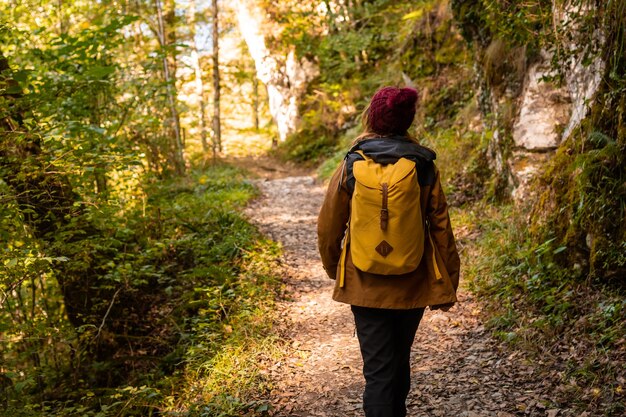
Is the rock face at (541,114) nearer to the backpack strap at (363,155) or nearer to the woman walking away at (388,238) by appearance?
the woman walking away at (388,238)

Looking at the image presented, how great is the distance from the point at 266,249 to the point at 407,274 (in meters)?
5.18

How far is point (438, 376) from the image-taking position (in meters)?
4.48

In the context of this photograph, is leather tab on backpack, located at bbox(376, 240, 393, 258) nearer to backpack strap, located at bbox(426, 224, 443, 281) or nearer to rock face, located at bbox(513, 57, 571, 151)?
backpack strap, located at bbox(426, 224, 443, 281)

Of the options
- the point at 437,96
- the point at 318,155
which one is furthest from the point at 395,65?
the point at 318,155

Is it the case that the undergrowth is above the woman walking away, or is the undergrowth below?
below

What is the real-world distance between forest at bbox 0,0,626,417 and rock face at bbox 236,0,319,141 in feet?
32.2

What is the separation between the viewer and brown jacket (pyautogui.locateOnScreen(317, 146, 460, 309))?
282cm

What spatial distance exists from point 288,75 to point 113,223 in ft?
49.7

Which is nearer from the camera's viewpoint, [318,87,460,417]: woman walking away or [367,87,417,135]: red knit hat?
[318,87,460,417]: woman walking away

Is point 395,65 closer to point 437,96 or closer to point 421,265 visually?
point 437,96

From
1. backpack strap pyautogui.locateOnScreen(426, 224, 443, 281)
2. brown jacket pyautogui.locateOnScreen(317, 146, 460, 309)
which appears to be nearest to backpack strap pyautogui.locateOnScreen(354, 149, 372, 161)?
brown jacket pyautogui.locateOnScreen(317, 146, 460, 309)

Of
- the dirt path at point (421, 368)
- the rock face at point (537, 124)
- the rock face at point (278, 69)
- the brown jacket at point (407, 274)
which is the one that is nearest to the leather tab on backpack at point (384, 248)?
the brown jacket at point (407, 274)

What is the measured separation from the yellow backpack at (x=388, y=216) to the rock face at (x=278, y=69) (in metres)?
16.9

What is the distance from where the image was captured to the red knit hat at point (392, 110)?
2.84m
